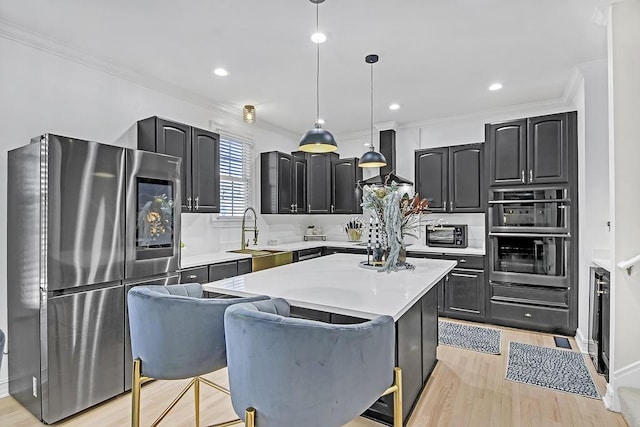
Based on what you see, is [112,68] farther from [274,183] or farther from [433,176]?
[433,176]

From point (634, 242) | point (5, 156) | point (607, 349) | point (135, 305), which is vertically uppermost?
point (5, 156)

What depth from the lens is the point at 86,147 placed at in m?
2.42

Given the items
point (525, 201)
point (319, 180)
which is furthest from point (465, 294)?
point (319, 180)

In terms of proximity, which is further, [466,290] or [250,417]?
[466,290]

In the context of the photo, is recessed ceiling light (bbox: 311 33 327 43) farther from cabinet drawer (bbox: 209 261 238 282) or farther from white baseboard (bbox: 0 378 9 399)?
white baseboard (bbox: 0 378 9 399)

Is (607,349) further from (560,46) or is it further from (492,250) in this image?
(560,46)

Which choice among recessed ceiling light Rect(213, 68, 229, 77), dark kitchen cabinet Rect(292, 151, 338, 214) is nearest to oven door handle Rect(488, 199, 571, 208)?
dark kitchen cabinet Rect(292, 151, 338, 214)

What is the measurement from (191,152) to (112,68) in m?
1.04

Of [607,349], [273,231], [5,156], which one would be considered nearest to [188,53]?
[5,156]

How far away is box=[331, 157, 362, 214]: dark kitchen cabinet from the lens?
5621 millimetres

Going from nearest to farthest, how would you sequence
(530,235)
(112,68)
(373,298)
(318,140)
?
(373,298) → (318,140) → (112,68) → (530,235)

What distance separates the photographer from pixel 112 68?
10.9 feet

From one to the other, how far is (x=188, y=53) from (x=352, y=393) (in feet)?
10.1

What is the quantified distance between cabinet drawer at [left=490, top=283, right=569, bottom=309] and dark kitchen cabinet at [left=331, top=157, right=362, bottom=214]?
232 cm
